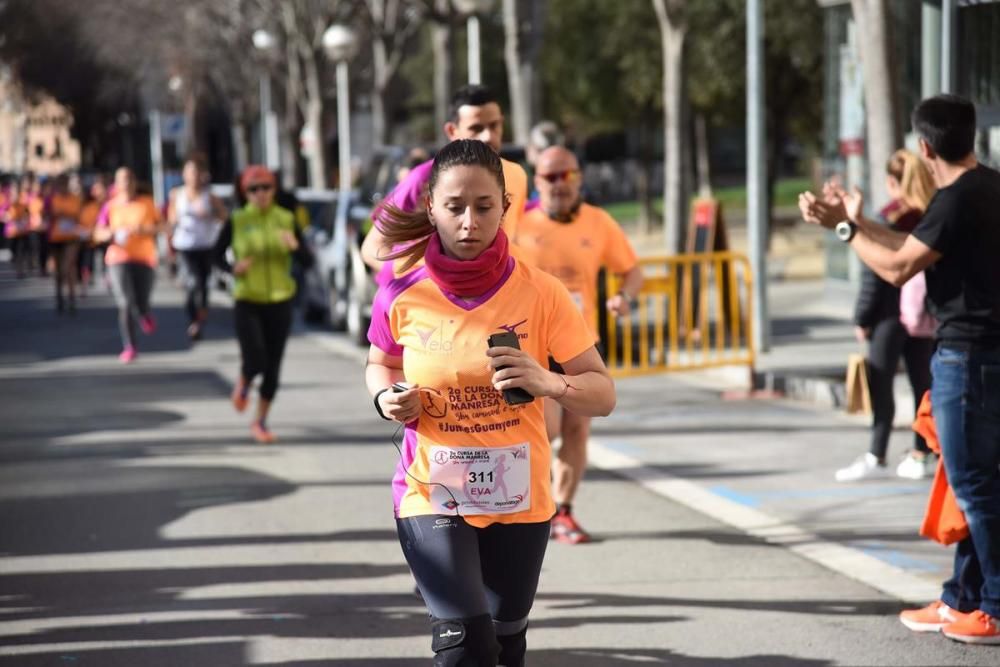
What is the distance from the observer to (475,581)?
4.35m

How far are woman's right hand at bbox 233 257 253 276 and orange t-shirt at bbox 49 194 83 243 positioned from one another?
45.0 ft

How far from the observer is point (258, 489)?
9625mm

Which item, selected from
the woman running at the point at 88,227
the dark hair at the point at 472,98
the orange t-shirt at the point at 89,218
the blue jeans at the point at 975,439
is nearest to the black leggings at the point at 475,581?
the blue jeans at the point at 975,439

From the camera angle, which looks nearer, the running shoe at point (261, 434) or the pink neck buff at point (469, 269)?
the pink neck buff at point (469, 269)

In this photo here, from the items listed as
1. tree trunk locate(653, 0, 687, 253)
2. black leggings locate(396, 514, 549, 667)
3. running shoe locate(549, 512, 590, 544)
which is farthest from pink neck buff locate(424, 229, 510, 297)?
tree trunk locate(653, 0, 687, 253)

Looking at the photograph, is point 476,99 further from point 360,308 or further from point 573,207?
point 360,308

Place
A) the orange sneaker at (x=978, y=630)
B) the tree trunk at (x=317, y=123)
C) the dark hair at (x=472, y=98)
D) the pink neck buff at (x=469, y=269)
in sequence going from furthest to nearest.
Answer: the tree trunk at (x=317, y=123), the dark hair at (x=472, y=98), the orange sneaker at (x=978, y=630), the pink neck buff at (x=469, y=269)

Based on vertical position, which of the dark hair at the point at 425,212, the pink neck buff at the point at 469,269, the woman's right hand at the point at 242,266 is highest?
the dark hair at the point at 425,212

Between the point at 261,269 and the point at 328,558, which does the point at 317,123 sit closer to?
the point at 261,269

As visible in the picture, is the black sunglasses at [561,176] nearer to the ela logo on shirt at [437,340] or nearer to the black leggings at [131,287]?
the ela logo on shirt at [437,340]

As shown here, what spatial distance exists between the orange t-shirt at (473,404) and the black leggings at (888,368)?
215 inches

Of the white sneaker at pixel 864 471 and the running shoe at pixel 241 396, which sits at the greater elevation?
the running shoe at pixel 241 396

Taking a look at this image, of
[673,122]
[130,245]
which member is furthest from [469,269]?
[673,122]

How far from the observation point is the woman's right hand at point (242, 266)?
10.9 m
